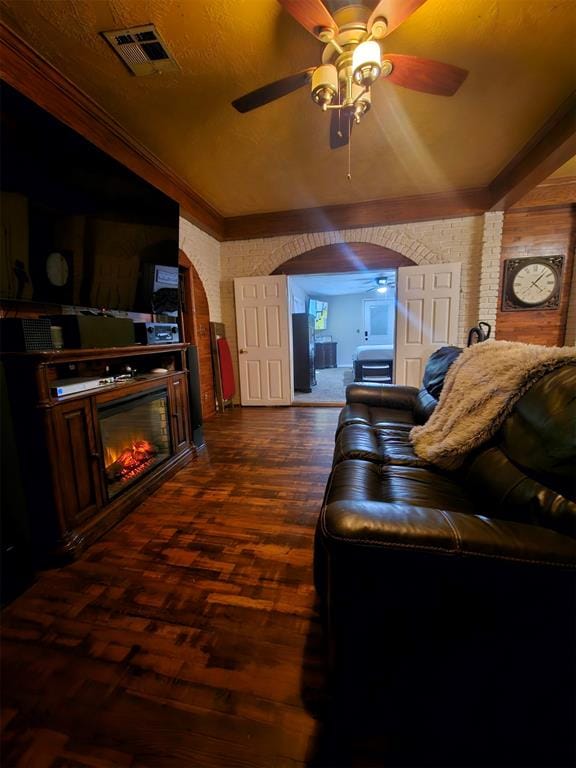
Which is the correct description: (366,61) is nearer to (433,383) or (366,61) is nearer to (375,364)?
(433,383)

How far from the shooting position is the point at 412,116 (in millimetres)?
2436

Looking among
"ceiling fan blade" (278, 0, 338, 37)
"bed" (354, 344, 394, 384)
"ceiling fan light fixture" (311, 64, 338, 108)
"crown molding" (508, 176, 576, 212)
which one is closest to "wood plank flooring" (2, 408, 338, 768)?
"ceiling fan light fixture" (311, 64, 338, 108)

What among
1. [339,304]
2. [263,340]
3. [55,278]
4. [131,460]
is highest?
[339,304]

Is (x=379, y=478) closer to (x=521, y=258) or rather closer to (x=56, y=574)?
(x=56, y=574)

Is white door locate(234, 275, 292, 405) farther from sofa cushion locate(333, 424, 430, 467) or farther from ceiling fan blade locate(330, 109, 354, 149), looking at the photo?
sofa cushion locate(333, 424, 430, 467)

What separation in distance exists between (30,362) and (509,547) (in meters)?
1.91

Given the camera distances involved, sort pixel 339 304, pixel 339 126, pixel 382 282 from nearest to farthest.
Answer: pixel 339 126, pixel 382 282, pixel 339 304

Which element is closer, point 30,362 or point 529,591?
point 529,591

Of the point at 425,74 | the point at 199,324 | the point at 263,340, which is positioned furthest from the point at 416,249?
the point at 199,324

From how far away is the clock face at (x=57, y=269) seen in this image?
1.72 m

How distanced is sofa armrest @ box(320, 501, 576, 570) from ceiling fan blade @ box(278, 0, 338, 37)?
1.95 meters

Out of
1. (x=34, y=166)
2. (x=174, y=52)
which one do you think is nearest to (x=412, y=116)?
(x=174, y=52)

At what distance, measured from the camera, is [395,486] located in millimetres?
1388

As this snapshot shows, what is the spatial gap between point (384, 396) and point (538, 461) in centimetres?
166
